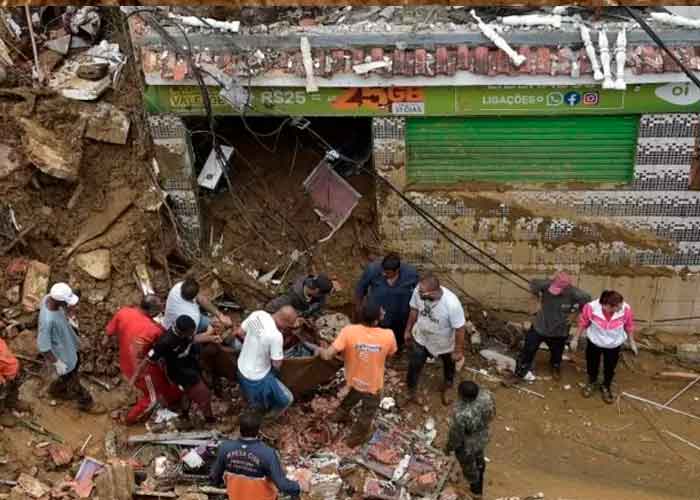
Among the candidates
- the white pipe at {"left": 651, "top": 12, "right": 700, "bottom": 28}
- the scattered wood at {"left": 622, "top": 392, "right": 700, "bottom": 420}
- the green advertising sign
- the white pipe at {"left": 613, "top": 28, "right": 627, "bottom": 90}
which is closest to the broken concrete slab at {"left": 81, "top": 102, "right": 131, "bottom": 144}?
the green advertising sign

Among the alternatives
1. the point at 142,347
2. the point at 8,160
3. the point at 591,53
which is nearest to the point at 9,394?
the point at 142,347

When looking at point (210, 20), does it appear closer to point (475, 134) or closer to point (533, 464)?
point (475, 134)

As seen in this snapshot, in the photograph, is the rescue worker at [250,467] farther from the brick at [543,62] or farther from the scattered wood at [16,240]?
the brick at [543,62]

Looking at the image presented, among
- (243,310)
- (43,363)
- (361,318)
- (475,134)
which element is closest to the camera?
(361,318)

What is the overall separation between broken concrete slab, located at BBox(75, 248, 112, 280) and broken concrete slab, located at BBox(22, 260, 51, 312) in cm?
40

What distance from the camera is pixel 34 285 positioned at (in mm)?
10258

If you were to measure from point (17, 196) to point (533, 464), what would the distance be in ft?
21.1

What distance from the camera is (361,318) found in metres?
9.30

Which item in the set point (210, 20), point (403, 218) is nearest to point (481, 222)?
point (403, 218)

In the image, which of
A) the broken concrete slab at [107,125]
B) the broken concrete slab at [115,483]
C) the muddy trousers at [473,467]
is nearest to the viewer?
the broken concrete slab at [115,483]

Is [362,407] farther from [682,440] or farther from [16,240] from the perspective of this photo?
[16,240]

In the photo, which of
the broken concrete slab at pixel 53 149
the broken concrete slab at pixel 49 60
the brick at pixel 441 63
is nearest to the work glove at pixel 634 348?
the brick at pixel 441 63

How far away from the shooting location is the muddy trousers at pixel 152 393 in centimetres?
937

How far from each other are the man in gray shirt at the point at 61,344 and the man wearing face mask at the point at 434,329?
3.41 m
